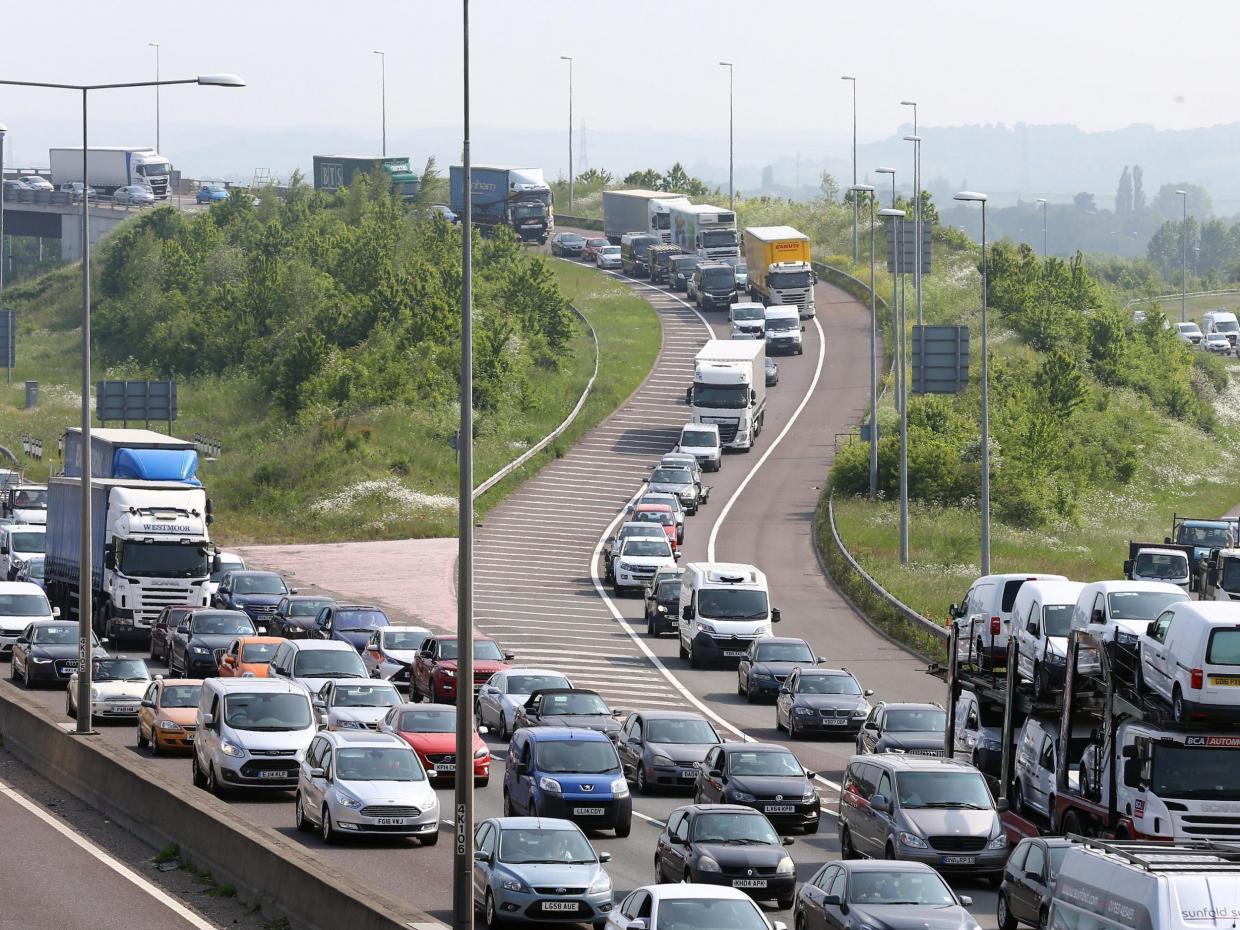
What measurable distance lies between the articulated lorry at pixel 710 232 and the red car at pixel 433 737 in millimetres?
81376

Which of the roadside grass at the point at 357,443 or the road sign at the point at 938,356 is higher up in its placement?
the road sign at the point at 938,356

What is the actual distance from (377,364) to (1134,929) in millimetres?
74963

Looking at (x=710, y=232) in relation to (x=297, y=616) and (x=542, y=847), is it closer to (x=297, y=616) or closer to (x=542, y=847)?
(x=297, y=616)

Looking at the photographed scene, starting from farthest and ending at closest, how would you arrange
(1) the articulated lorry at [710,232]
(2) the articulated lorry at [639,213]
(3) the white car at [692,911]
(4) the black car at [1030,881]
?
(2) the articulated lorry at [639,213]
(1) the articulated lorry at [710,232]
(4) the black car at [1030,881]
(3) the white car at [692,911]

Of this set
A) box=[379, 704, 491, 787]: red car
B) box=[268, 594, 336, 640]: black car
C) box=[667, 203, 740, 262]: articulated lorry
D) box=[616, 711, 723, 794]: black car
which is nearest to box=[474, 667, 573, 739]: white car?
box=[616, 711, 723, 794]: black car

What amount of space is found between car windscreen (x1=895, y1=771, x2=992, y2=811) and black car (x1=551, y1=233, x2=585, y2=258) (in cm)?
10693

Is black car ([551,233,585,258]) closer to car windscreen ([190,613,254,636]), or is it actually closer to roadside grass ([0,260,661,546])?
roadside grass ([0,260,661,546])

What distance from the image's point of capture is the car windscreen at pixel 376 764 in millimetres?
26594

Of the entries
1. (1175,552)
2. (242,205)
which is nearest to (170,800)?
(1175,552)

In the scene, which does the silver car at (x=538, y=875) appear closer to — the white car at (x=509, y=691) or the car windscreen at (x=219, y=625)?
the white car at (x=509, y=691)

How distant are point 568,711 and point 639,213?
9561 centimetres

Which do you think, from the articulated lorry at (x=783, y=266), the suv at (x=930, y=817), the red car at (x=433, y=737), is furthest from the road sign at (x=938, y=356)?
the suv at (x=930, y=817)

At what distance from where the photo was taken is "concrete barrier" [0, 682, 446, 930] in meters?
20.3

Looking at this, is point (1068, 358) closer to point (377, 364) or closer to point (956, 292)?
point (956, 292)
